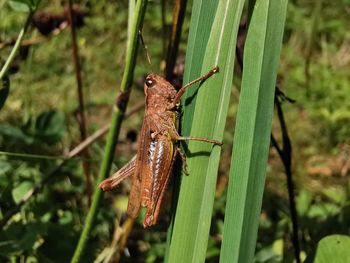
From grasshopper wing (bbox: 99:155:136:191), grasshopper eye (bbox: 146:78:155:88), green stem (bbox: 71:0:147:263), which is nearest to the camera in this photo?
green stem (bbox: 71:0:147:263)

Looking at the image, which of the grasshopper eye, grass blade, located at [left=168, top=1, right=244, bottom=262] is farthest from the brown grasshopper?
grass blade, located at [left=168, top=1, right=244, bottom=262]

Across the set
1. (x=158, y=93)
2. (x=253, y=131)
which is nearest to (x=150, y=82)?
(x=158, y=93)

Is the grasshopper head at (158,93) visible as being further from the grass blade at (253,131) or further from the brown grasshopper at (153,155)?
the grass blade at (253,131)

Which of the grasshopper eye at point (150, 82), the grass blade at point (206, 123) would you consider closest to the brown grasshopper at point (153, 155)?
the grasshopper eye at point (150, 82)

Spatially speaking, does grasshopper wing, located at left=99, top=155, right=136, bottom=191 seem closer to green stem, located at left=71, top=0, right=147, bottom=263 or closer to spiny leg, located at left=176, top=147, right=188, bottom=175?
green stem, located at left=71, top=0, right=147, bottom=263

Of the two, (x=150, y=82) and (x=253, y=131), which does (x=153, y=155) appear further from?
(x=253, y=131)

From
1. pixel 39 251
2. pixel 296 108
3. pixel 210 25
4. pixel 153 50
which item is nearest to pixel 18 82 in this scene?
pixel 153 50

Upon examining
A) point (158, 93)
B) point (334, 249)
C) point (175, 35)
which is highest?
point (175, 35)
